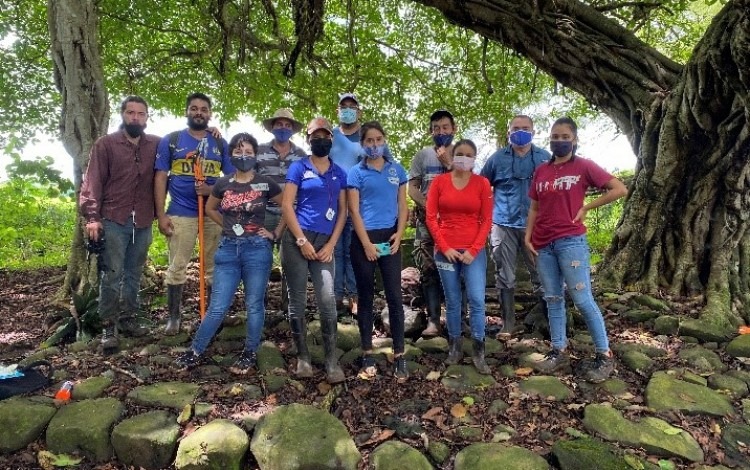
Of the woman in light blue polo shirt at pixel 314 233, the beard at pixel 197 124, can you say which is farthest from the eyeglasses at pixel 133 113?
the woman in light blue polo shirt at pixel 314 233

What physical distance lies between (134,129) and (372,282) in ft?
8.17

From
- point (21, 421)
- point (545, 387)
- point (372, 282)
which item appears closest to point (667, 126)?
point (545, 387)

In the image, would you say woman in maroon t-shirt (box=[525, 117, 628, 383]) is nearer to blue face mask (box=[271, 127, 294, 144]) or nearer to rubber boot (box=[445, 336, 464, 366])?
rubber boot (box=[445, 336, 464, 366])

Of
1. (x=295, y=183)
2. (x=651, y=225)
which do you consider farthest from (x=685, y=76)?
(x=295, y=183)

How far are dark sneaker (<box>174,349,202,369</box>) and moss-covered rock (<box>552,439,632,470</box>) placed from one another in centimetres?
267

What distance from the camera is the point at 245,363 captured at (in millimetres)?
3775

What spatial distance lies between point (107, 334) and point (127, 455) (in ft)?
5.18

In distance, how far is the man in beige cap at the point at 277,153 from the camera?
4.66 m

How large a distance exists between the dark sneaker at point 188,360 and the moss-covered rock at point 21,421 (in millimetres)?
839

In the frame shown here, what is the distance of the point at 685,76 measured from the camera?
16.5ft

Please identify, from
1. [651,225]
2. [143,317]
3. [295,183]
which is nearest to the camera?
[295,183]

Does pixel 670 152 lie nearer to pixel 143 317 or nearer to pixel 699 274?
pixel 699 274

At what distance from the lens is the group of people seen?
369cm

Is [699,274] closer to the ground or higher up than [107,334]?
higher up
